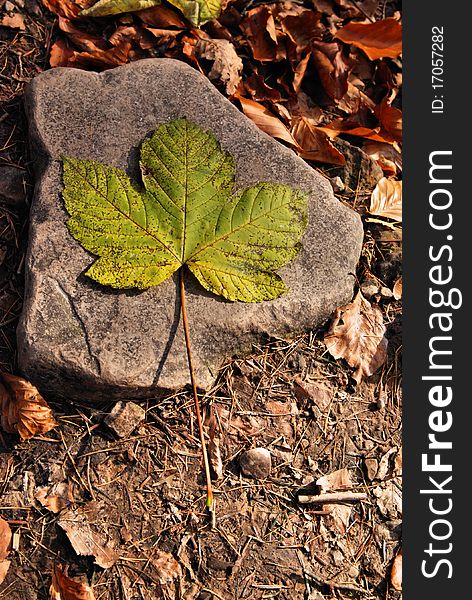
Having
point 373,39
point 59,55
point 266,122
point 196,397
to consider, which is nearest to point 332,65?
point 373,39

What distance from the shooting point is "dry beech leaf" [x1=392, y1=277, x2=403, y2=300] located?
269 centimetres

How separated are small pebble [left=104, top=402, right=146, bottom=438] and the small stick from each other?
24.8 inches

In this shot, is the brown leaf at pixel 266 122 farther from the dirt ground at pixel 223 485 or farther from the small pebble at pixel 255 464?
the small pebble at pixel 255 464

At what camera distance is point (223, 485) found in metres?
2.28

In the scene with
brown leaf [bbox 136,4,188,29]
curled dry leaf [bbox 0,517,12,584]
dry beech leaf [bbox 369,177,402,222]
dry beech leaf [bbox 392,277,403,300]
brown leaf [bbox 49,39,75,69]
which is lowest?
curled dry leaf [bbox 0,517,12,584]

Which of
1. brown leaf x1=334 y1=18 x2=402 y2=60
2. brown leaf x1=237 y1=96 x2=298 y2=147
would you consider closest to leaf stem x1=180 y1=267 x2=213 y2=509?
brown leaf x1=237 y1=96 x2=298 y2=147

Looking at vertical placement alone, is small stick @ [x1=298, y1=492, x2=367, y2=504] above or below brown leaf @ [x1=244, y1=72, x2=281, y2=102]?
below

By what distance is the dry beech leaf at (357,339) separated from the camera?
2533mm

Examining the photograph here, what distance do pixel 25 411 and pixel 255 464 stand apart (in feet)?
2.65

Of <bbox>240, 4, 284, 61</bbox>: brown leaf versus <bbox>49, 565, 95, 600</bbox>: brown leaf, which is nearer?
<bbox>49, 565, 95, 600</bbox>: brown leaf

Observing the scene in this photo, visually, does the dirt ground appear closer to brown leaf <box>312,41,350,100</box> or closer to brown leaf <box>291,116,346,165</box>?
brown leaf <box>291,116,346,165</box>

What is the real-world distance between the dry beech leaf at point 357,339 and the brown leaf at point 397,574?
0.65 meters

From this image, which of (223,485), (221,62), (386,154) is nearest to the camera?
(223,485)

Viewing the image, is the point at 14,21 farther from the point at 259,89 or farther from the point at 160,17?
the point at 259,89
